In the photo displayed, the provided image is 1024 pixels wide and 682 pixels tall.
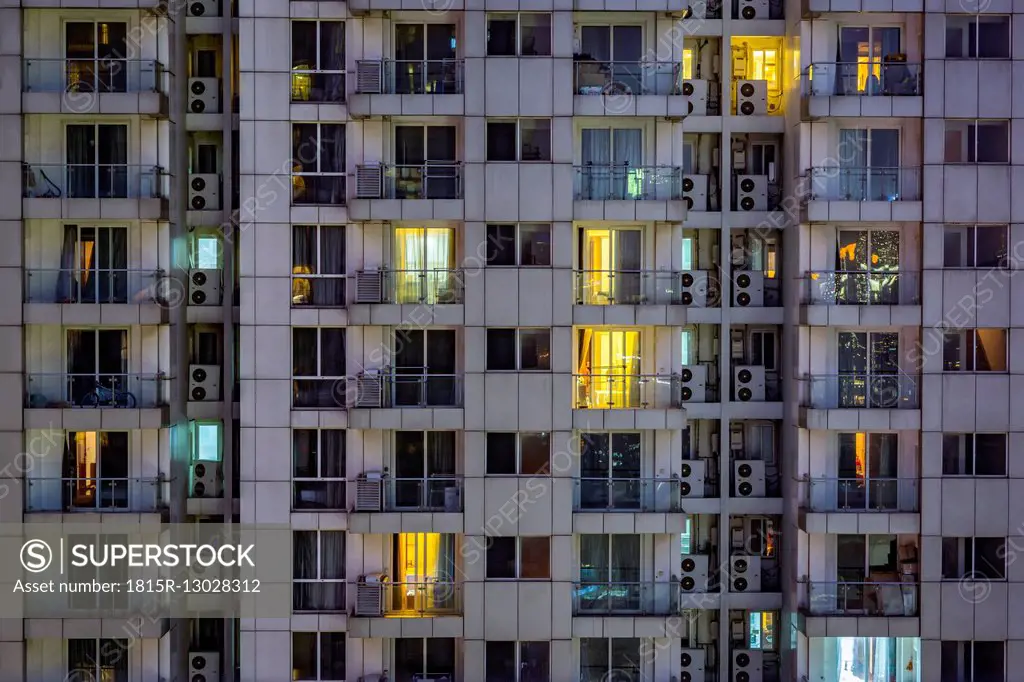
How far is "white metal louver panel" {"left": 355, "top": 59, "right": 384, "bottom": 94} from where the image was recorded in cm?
1689

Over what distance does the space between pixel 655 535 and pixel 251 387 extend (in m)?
7.80

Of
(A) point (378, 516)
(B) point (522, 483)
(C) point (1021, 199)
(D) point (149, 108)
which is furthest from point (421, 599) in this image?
(C) point (1021, 199)

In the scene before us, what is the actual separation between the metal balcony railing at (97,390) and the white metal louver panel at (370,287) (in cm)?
394

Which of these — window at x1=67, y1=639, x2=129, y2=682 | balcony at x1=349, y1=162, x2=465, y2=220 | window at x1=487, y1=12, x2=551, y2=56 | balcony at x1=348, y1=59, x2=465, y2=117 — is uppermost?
window at x1=487, y1=12, x2=551, y2=56

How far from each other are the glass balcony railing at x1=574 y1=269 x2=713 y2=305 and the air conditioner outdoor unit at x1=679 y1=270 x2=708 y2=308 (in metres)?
1.04

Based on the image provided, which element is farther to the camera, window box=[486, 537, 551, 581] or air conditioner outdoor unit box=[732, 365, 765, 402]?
air conditioner outdoor unit box=[732, 365, 765, 402]

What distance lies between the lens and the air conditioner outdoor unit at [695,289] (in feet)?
60.6

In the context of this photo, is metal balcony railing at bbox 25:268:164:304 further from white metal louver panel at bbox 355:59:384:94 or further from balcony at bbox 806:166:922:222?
balcony at bbox 806:166:922:222

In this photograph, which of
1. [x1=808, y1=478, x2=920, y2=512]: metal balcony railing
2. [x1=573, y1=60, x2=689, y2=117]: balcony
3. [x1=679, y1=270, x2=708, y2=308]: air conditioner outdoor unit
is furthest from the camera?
[x1=679, y1=270, x2=708, y2=308]: air conditioner outdoor unit

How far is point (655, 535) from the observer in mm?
17406

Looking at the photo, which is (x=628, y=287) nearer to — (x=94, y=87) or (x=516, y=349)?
(x=516, y=349)

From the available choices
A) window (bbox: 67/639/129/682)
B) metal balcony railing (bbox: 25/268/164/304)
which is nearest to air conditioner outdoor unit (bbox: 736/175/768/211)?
metal balcony railing (bbox: 25/268/164/304)

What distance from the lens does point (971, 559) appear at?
17188 mm

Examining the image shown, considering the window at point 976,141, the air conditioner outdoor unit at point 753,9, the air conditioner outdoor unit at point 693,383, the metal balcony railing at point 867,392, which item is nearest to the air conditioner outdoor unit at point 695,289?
the air conditioner outdoor unit at point 693,383
